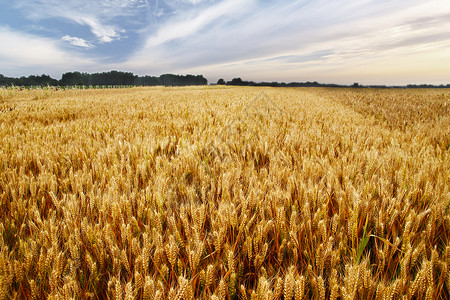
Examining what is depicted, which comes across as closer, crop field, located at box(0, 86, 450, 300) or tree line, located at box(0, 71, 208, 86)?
crop field, located at box(0, 86, 450, 300)

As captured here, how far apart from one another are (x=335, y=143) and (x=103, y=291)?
2.47 m

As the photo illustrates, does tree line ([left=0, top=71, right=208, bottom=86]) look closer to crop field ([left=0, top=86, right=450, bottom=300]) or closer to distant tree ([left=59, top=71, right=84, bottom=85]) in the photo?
distant tree ([left=59, top=71, right=84, bottom=85])

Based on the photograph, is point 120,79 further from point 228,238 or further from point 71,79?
point 228,238

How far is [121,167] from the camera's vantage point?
173 centimetres

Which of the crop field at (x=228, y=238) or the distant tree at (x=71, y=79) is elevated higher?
the distant tree at (x=71, y=79)

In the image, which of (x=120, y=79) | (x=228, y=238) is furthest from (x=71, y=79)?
(x=228, y=238)

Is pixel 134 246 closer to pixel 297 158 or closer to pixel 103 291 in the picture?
pixel 103 291

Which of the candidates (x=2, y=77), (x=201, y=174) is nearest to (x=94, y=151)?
(x=201, y=174)

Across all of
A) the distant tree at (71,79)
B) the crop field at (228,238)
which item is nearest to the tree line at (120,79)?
the distant tree at (71,79)

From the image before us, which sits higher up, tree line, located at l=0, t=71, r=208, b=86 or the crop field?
tree line, located at l=0, t=71, r=208, b=86

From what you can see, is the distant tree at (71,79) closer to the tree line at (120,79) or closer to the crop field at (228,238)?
the tree line at (120,79)

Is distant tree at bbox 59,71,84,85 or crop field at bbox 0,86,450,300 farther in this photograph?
distant tree at bbox 59,71,84,85

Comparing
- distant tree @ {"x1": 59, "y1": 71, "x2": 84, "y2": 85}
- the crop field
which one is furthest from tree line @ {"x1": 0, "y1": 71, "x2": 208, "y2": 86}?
the crop field

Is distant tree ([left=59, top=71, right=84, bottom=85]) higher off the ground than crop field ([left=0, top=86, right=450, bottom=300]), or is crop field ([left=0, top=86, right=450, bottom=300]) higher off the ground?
distant tree ([left=59, top=71, right=84, bottom=85])
